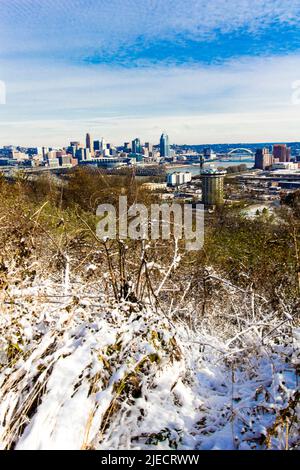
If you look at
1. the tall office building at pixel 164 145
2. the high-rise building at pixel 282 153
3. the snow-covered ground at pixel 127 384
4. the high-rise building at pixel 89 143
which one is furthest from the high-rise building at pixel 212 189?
the high-rise building at pixel 89 143

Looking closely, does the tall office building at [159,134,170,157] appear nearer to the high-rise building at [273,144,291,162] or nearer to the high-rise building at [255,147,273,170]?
the high-rise building at [255,147,273,170]

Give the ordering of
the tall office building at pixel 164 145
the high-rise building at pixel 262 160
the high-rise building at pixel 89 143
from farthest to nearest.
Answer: the high-rise building at pixel 89 143
the high-rise building at pixel 262 160
the tall office building at pixel 164 145

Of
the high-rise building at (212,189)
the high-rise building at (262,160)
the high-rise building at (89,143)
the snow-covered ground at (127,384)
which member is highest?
the high-rise building at (89,143)

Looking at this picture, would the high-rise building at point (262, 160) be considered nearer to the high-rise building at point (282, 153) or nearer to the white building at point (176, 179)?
the high-rise building at point (282, 153)

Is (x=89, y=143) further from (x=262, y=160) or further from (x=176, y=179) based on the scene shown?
(x=176, y=179)

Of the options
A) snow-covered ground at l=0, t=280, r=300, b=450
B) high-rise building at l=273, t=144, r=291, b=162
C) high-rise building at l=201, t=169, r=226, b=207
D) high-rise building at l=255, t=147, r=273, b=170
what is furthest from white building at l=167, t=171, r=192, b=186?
high-rise building at l=273, t=144, r=291, b=162

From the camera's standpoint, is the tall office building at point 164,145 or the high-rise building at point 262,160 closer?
the tall office building at point 164,145
